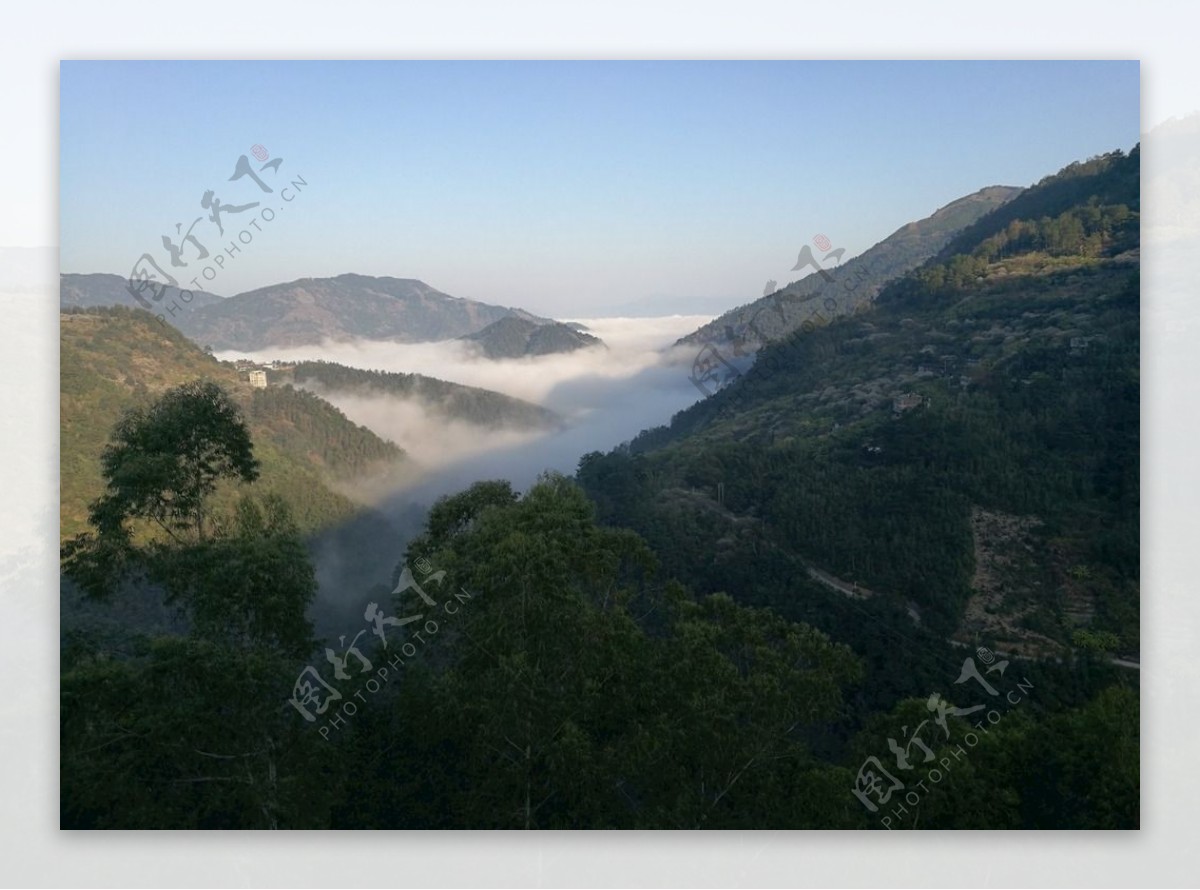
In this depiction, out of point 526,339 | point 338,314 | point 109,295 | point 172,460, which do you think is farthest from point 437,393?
point 109,295

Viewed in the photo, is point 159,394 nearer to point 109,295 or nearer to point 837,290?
point 109,295

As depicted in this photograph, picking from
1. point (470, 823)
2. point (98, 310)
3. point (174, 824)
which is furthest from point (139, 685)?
point (98, 310)

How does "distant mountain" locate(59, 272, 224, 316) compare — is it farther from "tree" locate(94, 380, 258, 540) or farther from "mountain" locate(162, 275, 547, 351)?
"tree" locate(94, 380, 258, 540)

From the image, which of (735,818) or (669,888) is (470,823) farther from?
(735,818)

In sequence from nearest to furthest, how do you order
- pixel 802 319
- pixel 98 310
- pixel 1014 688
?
pixel 1014 688, pixel 98 310, pixel 802 319

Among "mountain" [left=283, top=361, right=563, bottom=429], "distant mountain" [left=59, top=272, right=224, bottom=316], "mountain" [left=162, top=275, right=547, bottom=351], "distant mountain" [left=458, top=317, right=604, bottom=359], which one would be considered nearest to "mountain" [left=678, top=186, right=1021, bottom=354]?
"distant mountain" [left=458, top=317, right=604, bottom=359]

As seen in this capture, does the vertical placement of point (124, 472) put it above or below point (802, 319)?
below
